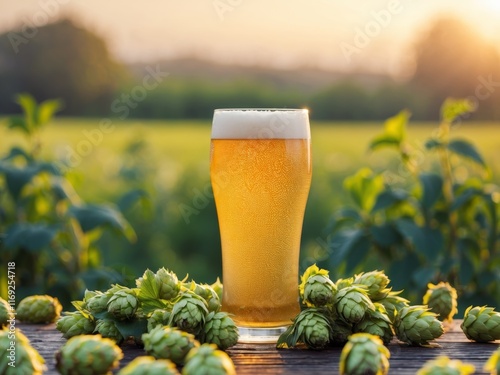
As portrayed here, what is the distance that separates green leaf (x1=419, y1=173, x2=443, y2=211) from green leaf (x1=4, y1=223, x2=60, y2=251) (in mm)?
1796

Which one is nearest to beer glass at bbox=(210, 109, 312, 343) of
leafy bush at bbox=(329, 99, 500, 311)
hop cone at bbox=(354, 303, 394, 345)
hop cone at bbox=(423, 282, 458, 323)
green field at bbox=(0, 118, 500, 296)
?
hop cone at bbox=(354, 303, 394, 345)

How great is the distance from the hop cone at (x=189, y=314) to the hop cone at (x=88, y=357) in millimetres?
269

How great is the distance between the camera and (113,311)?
198 centimetres

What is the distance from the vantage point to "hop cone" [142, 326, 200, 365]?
5.71 ft

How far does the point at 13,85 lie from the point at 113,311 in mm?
8073

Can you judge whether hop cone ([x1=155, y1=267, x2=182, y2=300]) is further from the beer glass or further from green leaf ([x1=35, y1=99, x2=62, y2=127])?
green leaf ([x1=35, y1=99, x2=62, y2=127])

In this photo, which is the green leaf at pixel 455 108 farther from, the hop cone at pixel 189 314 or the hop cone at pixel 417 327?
the hop cone at pixel 189 314

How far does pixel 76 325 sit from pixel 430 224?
1.95 metres

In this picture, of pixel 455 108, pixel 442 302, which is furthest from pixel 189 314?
pixel 455 108

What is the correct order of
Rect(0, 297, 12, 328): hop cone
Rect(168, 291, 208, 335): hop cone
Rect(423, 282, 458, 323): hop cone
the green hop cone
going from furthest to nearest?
Rect(423, 282, 458, 323): hop cone → Rect(0, 297, 12, 328): hop cone → the green hop cone → Rect(168, 291, 208, 335): hop cone

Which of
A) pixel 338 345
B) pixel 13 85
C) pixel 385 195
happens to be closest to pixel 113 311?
pixel 338 345

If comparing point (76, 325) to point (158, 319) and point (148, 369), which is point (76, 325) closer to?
point (158, 319)

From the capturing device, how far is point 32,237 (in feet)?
12.0

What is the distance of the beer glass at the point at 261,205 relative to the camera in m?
2.10
